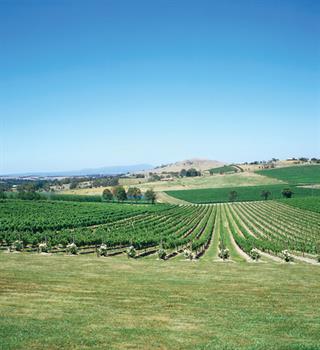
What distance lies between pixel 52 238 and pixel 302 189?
134m

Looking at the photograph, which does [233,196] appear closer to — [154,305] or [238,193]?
[238,193]

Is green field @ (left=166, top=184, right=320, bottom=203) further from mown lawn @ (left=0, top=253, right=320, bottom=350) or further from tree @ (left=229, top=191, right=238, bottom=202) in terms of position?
mown lawn @ (left=0, top=253, right=320, bottom=350)

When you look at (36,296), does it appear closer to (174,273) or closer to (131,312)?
(131,312)

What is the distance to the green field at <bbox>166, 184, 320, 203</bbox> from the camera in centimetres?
16326

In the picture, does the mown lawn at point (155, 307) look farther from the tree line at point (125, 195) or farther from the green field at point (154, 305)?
the tree line at point (125, 195)

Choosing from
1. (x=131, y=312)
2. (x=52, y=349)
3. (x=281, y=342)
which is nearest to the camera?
(x=52, y=349)

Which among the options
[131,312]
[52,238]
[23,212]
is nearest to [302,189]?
[23,212]

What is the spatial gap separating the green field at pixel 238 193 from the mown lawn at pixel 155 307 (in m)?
140

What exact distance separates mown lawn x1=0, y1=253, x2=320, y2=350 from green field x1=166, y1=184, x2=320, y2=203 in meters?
140

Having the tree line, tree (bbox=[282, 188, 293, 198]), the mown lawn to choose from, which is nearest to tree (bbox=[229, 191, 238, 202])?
tree (bbox=[282, 188, 293, 198])

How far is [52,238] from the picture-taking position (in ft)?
180

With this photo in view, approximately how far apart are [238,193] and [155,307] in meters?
160

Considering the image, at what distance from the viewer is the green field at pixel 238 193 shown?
163262 mm

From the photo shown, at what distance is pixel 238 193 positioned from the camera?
570ft
